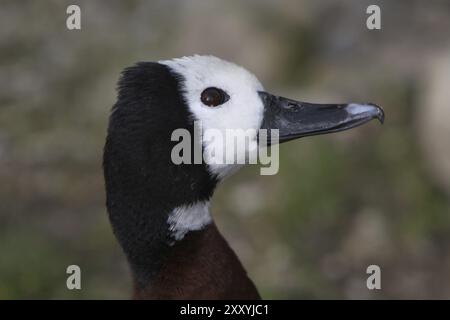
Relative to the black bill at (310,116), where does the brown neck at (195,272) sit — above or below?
below

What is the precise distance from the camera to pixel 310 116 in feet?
7.61

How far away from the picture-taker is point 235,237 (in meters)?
3.97

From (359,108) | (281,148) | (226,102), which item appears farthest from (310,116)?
(281,148)

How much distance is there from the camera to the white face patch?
215 centimetres

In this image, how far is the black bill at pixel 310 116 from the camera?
2262 millimetres

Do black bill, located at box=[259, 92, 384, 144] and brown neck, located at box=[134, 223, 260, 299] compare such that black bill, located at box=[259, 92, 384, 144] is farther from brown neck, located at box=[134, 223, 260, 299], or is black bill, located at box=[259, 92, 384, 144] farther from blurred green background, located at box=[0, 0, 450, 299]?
blurred green background, located at box=[0, 0, 450, 299]

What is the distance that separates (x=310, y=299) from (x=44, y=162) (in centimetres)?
156

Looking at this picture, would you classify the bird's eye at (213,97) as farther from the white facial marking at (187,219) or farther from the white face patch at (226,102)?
the white facial marking at (187,219)

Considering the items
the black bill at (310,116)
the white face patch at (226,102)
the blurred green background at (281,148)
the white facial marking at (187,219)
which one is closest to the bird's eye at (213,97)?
the white face patch at (226,102)

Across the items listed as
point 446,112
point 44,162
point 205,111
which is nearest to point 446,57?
point 446,112

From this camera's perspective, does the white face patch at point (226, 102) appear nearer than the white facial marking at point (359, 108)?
Yes

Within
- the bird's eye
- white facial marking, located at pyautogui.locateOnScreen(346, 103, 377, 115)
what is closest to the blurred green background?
white facial marking, located at pyautogui.locateOnScreen(346, 103, 377, 115)

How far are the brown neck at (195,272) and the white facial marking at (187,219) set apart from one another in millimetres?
19
